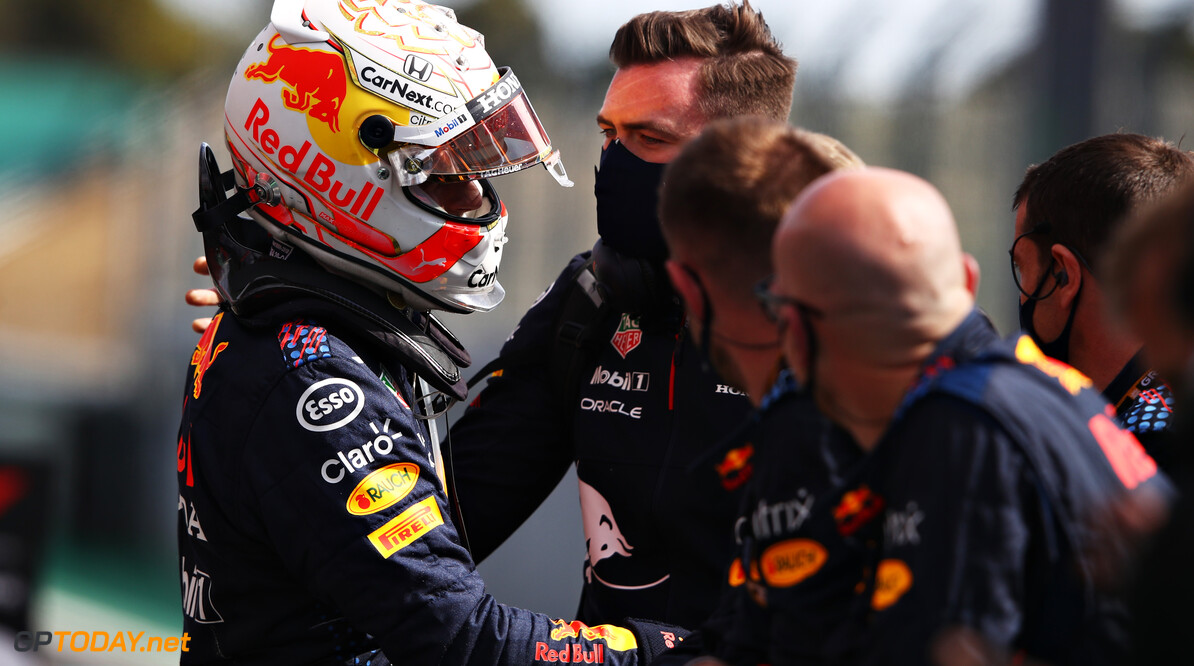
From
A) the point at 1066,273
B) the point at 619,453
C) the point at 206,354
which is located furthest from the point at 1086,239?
the point at 206,354

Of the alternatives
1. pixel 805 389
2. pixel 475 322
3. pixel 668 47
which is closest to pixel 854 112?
pixel 475 322

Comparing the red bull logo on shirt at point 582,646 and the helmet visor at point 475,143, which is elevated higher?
the helmet visor at point 475,143

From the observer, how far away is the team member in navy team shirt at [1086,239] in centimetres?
223

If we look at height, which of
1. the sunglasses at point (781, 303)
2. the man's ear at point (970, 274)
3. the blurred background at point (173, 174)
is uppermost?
the man's ear at point (970, 274)

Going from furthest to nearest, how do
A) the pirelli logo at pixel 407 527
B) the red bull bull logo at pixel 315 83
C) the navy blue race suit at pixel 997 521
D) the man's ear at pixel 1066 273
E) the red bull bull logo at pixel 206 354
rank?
the man's ear at pixel 1066 273 → the red bull bull logo at pixel 315 83 → the red bull bull logo at pixel 206 354 → the pirelli logo at pixel 407 527 → the navy blue race suit at pixel 997 521

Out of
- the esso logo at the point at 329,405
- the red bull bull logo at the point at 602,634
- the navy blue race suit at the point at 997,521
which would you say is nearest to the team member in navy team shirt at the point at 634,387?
the red bull bull logo at the point at 602,634

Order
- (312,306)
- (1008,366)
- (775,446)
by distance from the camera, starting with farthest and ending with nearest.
→ (312,306), (775,446), (1008,366)

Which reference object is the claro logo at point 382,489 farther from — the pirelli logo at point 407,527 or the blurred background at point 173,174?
the blurred background at point 173,174

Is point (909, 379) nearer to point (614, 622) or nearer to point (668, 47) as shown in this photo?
point (614, 622)

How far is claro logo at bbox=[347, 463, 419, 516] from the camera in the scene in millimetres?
1829

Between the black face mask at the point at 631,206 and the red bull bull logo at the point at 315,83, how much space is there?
628mm

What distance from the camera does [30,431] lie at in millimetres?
4496

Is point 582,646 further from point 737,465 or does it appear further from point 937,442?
point 937,442

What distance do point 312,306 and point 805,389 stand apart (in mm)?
1099
